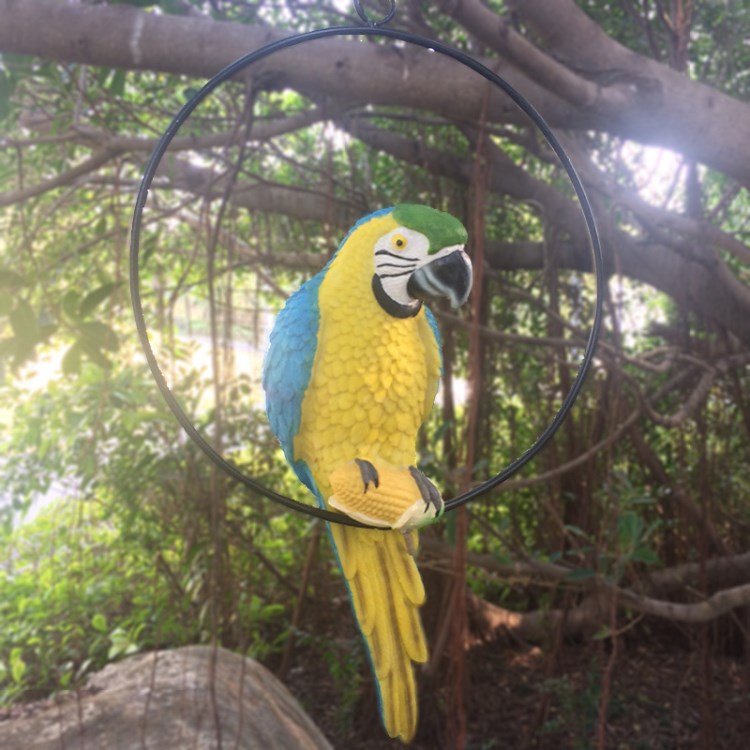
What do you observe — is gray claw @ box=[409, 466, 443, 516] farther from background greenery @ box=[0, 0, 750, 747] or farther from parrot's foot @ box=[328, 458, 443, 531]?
background greenery @ box=[0, 0, 750, 747]

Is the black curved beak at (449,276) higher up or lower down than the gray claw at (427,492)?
higher up

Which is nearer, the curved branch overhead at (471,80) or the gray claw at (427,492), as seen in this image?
the gray claw at (427,492)

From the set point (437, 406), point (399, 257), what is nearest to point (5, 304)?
point (399, 257)

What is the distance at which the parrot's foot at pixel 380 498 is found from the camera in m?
0.45

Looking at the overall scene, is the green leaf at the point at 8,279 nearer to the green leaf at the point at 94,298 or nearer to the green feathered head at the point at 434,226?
the green leaf at the point at 94,298

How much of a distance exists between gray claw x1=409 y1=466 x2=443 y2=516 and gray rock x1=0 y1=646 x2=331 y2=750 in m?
0.72

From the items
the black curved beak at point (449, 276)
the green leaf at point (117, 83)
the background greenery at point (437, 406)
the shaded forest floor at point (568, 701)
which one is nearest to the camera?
the black curved beak at point (449, 276)

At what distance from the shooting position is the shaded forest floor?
1566mm

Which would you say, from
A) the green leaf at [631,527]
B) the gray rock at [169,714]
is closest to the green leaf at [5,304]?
the gray rock at [169,714]


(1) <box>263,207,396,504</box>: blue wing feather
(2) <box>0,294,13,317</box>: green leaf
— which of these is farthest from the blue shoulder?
(2) <box>0,294,13,317</box>: green leaf

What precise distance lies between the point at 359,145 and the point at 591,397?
2.77ft

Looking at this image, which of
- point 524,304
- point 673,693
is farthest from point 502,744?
point 524,304

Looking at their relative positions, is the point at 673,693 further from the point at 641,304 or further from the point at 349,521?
the point at 349,521

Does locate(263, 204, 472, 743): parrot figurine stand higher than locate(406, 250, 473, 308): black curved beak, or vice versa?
locate(406, 250, 473, 308): black curved beak
